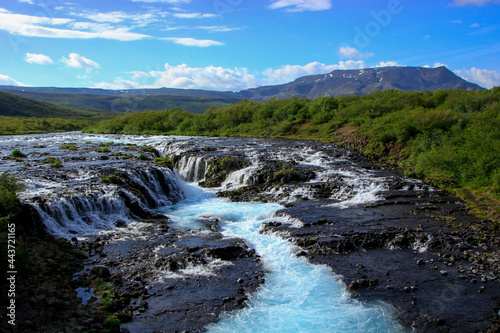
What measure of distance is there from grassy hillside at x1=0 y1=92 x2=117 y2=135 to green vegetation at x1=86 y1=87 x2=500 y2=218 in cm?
2303

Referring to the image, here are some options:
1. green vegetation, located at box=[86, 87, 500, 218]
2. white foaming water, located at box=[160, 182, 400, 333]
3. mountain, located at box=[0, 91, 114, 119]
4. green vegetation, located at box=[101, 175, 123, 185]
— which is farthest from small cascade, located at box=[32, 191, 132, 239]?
mountain, located at box=[0, 91, 114, 119]

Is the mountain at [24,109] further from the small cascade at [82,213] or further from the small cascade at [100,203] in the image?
the small cascade at [82,213]

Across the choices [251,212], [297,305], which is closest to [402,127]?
[251,212]

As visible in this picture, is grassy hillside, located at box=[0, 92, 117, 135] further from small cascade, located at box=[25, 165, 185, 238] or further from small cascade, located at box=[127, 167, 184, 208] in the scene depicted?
small cascade, located at box=[25, 165, 185, 238]

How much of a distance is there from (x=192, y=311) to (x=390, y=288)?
26.4 feet

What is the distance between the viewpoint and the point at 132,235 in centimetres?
1812

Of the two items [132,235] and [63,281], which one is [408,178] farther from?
[63,281]

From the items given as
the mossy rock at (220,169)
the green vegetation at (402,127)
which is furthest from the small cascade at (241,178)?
the green vegetation at (402,127)

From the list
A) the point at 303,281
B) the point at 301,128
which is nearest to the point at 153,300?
the point at 303,281

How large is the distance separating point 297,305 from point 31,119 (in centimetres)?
14639

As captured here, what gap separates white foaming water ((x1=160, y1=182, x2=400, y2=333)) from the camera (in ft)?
34.9

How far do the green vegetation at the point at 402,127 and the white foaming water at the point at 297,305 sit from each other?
13.8m

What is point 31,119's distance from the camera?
125 m

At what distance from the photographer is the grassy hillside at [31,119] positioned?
3765 inches
